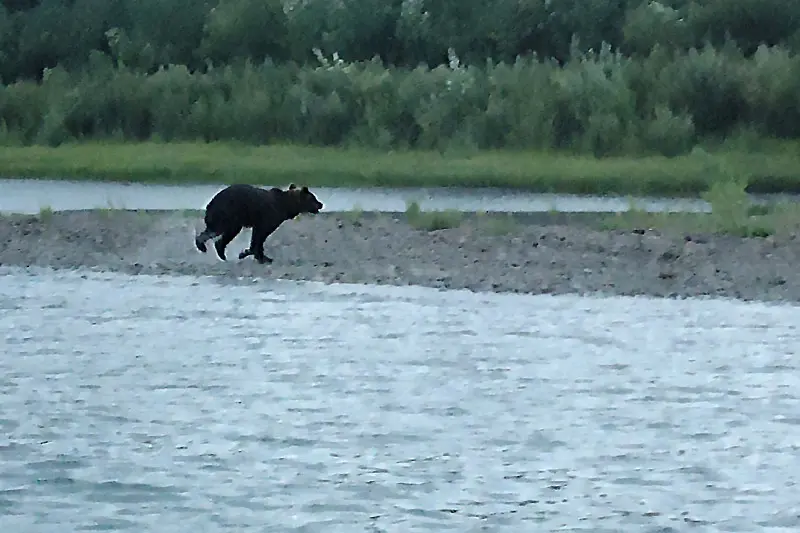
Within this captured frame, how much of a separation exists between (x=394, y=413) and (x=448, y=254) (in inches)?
268

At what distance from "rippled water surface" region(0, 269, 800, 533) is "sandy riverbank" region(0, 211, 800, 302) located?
83 cm

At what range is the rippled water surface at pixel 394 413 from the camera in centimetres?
720

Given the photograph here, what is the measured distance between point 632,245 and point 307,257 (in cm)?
341

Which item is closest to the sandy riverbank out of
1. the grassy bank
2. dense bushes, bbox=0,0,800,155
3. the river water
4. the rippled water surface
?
the rippled water surface

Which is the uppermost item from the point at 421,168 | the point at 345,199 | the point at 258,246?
the point at 421,168

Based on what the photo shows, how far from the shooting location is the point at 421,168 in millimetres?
24406

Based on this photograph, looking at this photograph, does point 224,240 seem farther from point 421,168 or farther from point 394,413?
point 421,168

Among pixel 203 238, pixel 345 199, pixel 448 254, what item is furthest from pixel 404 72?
pixel 203 238

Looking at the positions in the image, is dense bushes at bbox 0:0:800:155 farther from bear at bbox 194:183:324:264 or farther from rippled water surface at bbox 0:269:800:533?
rippled water surface at bbox 0:269:800:533

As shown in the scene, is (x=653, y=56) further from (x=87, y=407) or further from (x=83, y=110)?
(x=87, y=407)

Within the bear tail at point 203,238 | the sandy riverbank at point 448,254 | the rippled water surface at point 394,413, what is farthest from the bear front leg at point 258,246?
the rippled water surface at point 394,413

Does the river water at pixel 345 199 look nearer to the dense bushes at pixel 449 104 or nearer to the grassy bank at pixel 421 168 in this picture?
the grassy bank at pixel 421 168

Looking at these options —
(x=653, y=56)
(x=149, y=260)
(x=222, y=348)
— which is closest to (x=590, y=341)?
(x=222, y=348)

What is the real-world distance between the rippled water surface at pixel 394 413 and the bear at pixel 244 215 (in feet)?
3.40
